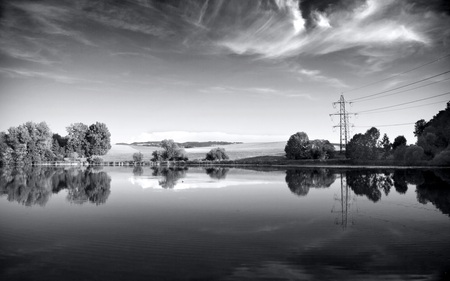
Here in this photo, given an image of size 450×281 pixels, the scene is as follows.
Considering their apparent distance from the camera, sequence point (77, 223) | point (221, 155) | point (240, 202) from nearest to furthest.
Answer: point (77, 223), point (240, 202), point (221, 155)

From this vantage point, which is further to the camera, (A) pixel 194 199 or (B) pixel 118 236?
(A) pixel 194 199

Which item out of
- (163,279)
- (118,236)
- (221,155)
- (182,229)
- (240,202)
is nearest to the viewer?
(163,279)

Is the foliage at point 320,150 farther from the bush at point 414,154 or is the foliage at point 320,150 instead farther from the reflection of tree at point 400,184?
the reflection of tree at point 400,184

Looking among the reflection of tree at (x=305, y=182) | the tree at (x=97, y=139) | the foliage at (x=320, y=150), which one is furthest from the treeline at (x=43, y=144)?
the reflection of tree at (x=305, y=182)

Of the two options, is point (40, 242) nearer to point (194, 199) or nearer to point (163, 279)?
point (163, 279)

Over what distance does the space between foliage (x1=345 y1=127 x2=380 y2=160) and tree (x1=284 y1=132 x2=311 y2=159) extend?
15.7 m

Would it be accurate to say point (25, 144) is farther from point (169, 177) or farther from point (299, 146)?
point (299, 146)

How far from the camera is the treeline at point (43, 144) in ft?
361

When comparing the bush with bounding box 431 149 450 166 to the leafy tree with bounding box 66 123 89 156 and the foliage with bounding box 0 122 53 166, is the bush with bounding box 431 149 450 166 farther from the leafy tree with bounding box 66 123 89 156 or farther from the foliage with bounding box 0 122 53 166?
the leafy tree with bounding box 66 123 89 156

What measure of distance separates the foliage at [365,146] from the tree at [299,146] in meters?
15.7

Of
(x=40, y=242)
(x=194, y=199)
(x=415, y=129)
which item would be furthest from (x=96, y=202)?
(x=415, y=129)

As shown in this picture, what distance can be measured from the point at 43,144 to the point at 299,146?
88325 mm

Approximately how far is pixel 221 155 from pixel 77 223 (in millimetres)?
99126

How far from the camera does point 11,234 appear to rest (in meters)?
11.9
